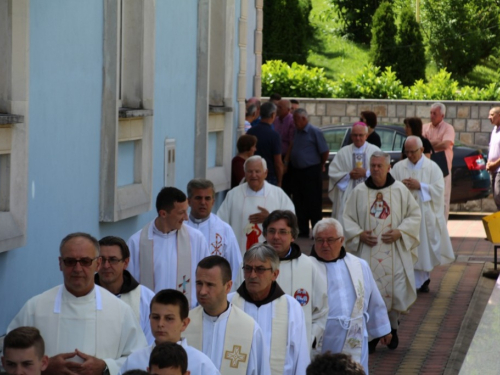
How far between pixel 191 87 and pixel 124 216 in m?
3.00

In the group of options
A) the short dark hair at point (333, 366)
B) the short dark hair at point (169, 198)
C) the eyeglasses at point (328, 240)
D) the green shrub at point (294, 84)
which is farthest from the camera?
the green shrub at point (294, 84)

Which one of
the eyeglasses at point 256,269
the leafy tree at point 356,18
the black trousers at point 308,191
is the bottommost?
the black trousers at point 308,191

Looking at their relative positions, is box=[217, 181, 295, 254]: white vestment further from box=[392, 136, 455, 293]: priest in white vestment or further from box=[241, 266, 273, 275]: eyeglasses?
box=[241, 266, 273, 275]: eyeglasses

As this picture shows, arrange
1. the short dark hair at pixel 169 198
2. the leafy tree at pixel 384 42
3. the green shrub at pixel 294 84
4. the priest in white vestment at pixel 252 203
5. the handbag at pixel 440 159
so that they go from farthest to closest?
the leafy tree at pixel 384 42, the green shrub at pixel 294 84, the handbag at pixel 440 159, the priest in white vestment at pixel 252 203, the short dark hair at pixel 169 198

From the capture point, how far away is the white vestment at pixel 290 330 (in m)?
6.83

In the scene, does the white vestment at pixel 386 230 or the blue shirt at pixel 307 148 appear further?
the blue shirt at pixel 307 148

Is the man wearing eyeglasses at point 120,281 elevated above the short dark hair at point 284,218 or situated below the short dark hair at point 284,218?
below

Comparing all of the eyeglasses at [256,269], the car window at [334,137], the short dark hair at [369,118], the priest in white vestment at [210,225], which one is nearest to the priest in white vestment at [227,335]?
the eyeglasses at [256,269]

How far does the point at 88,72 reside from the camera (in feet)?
30.1

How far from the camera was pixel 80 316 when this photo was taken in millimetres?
6039

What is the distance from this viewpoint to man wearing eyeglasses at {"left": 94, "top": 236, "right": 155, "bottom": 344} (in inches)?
264

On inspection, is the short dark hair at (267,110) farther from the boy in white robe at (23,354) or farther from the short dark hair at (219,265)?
the boy in white robe at (23,354)

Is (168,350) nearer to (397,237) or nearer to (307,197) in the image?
(397,237)

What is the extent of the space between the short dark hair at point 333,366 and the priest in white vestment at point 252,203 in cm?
641
